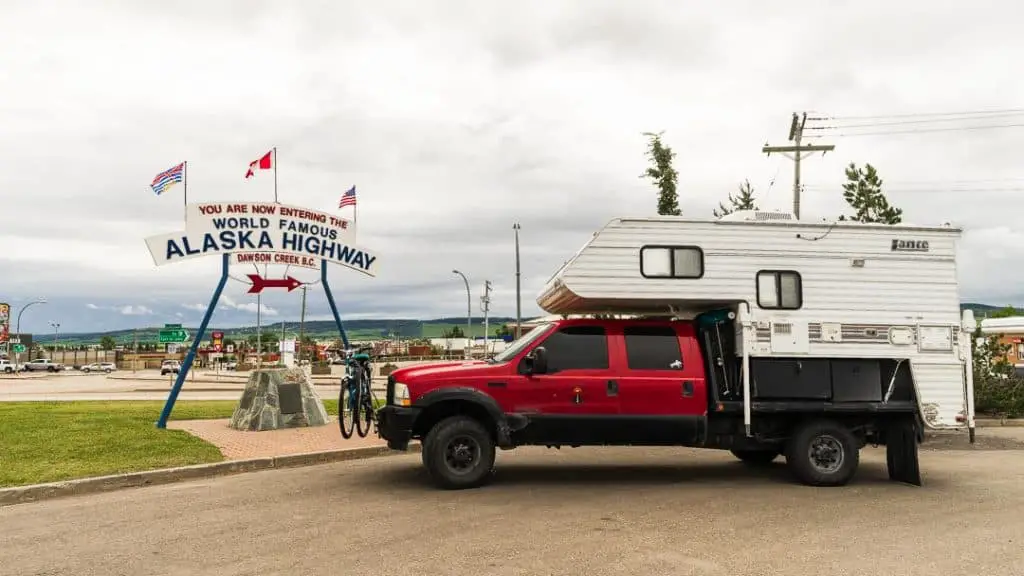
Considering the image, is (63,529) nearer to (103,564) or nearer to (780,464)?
(103,564)

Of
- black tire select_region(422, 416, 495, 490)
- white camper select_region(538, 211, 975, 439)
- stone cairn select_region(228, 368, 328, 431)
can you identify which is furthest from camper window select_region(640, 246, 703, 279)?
stone cairn select_region(228, 368, 328, 431)

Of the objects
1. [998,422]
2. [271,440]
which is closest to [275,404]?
[271,440]

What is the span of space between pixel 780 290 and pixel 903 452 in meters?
2.41

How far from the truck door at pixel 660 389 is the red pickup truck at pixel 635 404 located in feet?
0.04

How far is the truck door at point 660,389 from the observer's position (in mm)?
8820

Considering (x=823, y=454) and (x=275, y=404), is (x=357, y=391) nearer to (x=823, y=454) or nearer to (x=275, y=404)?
(x=275, y=404)

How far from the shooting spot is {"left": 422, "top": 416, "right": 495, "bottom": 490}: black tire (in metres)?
8.56

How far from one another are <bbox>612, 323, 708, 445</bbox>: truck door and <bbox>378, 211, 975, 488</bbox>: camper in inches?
0.6

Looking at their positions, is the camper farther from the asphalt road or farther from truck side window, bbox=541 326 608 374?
the asphalt road

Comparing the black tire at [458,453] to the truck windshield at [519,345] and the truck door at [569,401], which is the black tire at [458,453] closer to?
the truck door at [569,401]

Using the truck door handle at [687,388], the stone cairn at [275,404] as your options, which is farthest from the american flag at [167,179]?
the truck door handle at [687,388]

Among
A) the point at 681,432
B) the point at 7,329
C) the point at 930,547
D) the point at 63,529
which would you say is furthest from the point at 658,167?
the point at 7,329

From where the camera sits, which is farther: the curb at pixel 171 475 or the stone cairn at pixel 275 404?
the stone cairn at pixel 275 404

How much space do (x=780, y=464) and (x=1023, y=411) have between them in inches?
388
